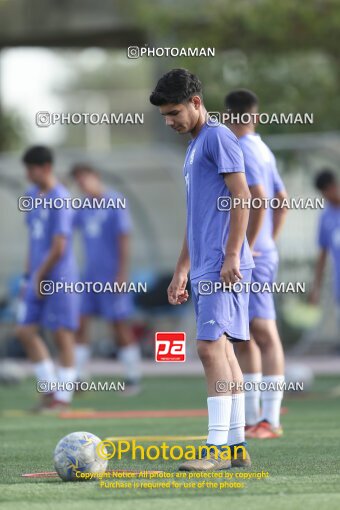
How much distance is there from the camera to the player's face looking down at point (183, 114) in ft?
23.8

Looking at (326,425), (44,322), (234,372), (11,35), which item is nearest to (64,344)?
(44,322)

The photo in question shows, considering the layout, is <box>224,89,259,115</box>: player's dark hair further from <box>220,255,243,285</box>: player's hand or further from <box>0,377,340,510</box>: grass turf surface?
<box>220,255,243,285</box>: player's hand

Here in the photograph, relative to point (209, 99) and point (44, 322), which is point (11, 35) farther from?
point (44, 322)

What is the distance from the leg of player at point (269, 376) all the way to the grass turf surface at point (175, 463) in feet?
0.56

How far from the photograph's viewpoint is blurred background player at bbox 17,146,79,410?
1223cm

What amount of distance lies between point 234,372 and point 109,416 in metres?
4.43

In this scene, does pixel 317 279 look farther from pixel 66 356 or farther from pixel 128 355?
pixel 66 356

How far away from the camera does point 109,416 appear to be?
1159cm

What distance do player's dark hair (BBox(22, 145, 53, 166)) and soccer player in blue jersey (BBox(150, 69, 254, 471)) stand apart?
4.73m

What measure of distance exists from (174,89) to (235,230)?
0.85 metres

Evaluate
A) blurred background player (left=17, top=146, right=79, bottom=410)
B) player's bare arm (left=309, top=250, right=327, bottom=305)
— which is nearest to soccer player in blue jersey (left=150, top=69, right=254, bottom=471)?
blurred background player (left=17, top=146, right=79, bottom=410)

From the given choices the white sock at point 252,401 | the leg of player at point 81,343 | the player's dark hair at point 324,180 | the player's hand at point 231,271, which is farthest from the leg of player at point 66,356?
the player's hand at point 231,271

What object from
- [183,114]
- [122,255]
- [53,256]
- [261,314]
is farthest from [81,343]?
[183,114]

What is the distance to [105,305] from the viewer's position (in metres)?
14.8
